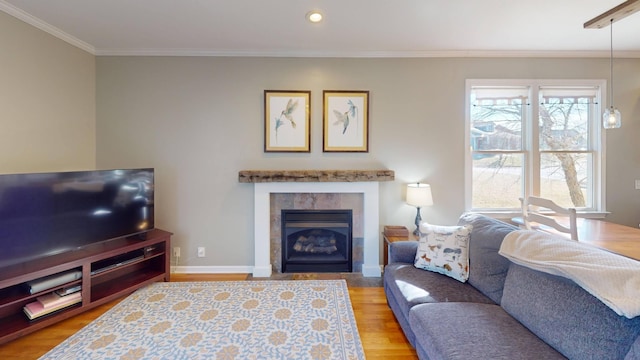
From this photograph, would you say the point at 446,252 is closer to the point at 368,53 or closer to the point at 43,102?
the point at 368,53

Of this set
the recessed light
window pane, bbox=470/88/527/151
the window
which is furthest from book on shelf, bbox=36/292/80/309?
window pane, bbox=470/88/527/151

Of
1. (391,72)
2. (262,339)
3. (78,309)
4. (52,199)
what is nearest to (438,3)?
(391,72)

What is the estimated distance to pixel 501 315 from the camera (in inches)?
62.6

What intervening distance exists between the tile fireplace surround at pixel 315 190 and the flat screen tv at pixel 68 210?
1.06 m

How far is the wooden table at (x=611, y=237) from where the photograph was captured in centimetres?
188

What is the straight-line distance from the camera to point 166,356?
1843 mm

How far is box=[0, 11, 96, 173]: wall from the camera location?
2346mm

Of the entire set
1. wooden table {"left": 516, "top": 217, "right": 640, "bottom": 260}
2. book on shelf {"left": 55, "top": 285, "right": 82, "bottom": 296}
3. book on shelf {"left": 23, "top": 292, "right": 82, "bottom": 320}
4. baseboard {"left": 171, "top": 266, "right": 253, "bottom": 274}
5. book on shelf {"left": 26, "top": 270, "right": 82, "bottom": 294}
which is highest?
wooden table {"left": 516, "top": 217, "right": 640, "bottom": 260}

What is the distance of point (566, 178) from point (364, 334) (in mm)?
3177

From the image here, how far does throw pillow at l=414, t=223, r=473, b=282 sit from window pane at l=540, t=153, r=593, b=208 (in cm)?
195

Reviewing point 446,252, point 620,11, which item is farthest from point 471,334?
point 620,11

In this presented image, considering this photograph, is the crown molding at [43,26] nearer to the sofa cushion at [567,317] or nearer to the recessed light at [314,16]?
the recessed light at [314,16]

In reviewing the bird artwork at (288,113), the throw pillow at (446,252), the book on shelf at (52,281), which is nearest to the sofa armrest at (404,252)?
the throw pillow at (446,252)

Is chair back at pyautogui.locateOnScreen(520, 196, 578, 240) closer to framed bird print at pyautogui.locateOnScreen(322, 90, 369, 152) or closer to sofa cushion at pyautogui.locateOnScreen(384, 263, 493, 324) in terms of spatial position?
sofa cushion at pyautogui.locateOnScreen(384, 263, 493, 324)
